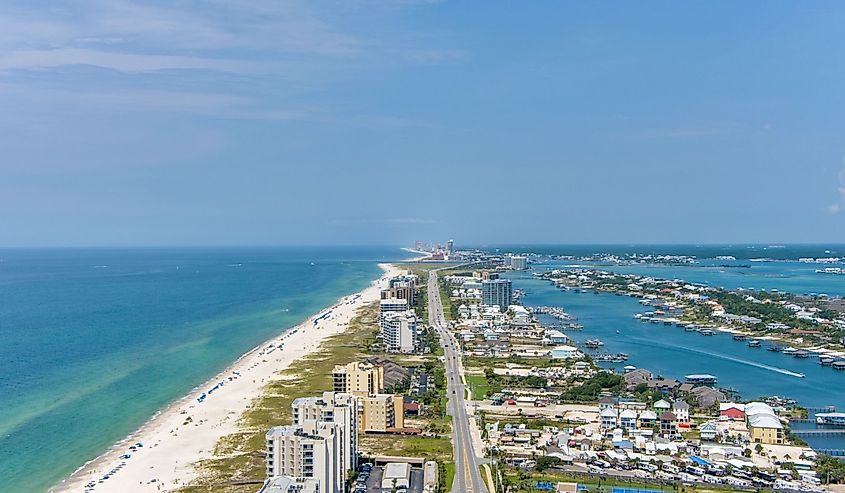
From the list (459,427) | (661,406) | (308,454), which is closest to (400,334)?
(459,427)

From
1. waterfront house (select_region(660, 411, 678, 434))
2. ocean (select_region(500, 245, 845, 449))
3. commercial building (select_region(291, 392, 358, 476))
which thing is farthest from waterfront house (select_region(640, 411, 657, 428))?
commercial building (select_region(291, 392, 358, 476))

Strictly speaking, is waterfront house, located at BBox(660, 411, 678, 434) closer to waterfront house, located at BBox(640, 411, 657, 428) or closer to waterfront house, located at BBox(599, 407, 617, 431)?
waterfront house, located at BBox(640, 411, 657, 428)

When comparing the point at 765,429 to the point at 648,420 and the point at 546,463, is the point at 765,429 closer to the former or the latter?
the point at 648,420

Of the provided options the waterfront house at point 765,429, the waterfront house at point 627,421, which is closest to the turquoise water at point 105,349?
the waterfront house at point 627,421

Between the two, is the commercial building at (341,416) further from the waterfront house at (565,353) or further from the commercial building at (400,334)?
the waterfront house at (565,353)

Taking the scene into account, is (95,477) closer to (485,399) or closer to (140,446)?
(140,446)

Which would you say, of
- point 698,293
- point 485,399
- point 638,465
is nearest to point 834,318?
point 698,293
